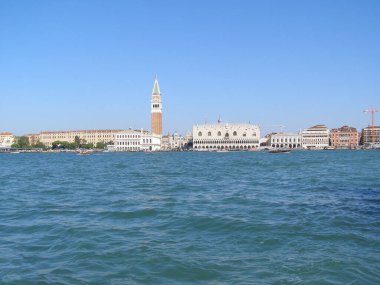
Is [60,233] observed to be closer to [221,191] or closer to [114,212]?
[114,212]

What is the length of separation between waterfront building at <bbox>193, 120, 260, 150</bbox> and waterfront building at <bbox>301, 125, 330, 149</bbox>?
12177 millimetres

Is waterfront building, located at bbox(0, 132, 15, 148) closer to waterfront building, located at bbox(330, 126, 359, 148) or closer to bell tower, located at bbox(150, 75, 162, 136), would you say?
bell tower, located at bbox(150, 75, 162, 136)

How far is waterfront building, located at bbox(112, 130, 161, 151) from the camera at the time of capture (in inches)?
3903

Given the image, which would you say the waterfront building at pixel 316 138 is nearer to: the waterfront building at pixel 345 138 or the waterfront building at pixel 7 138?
the waterfront building at pixel 345 138

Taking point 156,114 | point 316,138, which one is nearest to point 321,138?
point 316,138

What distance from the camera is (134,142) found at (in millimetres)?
100312

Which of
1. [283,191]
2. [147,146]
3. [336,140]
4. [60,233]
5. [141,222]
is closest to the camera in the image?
[60,233]

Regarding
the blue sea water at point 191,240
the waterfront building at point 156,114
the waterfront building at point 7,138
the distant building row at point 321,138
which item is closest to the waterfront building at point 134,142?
the waterfront building at point 156,114

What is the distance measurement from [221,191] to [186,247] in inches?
298

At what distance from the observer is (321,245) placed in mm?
6441

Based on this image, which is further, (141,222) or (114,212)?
(114,212)

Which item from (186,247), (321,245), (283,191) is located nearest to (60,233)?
(186,247)

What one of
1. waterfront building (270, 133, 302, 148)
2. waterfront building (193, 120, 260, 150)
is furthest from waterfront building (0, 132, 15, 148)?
waterfront building (270, 133, 302, 148)

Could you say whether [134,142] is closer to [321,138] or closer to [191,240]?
[321,138]
